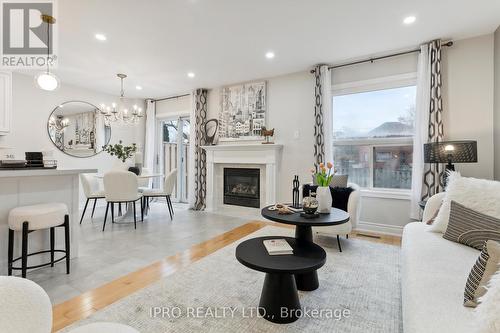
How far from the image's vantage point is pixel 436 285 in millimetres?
1269

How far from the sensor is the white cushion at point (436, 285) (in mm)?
1001

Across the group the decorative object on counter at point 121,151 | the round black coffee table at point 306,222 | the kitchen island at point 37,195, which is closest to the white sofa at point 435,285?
the round black coffee table at point 306,222

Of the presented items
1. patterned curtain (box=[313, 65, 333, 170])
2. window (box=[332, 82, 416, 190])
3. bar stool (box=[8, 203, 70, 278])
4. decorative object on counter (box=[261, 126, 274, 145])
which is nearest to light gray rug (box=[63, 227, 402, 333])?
bar stool (box=[8, 203, 70, 278])

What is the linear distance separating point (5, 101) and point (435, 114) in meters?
6.35

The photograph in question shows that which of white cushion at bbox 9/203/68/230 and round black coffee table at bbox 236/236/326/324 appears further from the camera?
white cushion at bbox 9/203/68/230

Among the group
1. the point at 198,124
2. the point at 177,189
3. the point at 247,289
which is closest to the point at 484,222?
the point at 247,289

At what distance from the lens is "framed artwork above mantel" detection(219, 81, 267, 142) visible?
4.77m

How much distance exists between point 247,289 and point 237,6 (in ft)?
8.67

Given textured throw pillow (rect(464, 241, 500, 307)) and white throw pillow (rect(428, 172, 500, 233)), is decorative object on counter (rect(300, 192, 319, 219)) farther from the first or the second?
textured throw pillow (rect(464, 241, 500, 307))

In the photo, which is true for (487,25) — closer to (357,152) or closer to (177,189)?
(357,152)

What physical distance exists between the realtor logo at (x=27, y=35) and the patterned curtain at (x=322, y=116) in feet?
11.3

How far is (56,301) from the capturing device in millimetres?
1904

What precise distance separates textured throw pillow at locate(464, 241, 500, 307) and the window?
285 centimetres

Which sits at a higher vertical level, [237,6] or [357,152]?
[237,6]
